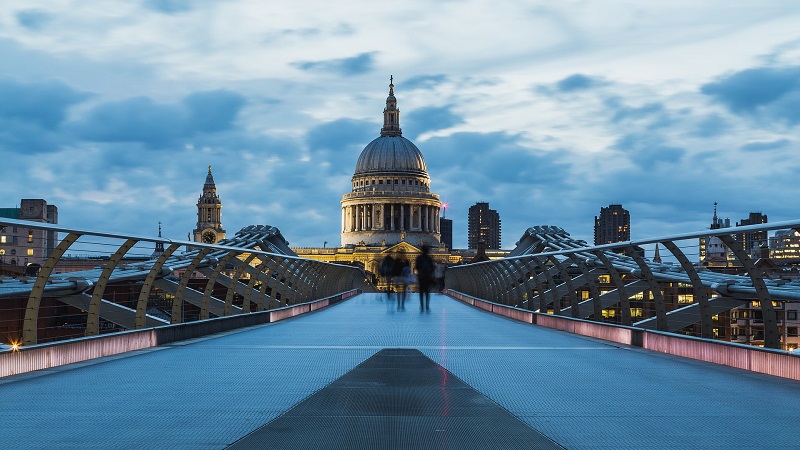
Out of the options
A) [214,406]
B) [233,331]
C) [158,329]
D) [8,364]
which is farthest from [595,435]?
[233,331]

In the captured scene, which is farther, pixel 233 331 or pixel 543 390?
pixel 233 331

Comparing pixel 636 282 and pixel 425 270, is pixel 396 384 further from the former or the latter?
pixel 425 270

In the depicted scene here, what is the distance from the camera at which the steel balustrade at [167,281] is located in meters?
A: 9.45

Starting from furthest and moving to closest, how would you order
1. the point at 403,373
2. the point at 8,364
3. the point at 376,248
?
the point at 376,248 → the point at 403,373 → the point at 8,364

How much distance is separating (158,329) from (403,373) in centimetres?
440

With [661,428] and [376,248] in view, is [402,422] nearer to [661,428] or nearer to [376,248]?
[661,428]

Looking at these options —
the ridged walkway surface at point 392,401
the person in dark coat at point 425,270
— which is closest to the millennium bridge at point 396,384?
the ridged walkway surface at point 392,401

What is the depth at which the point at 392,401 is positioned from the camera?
7.23 metres

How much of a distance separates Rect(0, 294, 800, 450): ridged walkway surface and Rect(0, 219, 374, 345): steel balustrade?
812 mm

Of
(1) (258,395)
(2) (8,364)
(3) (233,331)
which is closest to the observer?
(1) (258,395)

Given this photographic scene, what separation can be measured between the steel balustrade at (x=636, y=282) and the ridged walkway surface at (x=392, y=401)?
0.87 metres

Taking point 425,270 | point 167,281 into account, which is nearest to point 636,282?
point 425,270

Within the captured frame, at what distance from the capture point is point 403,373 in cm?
931

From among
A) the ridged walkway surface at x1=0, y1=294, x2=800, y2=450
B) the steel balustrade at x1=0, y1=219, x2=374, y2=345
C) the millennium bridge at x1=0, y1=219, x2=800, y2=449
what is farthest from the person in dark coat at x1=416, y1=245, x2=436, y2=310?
the ridged walkway surface at x1=0, y1=294, x2=800, y2=450
